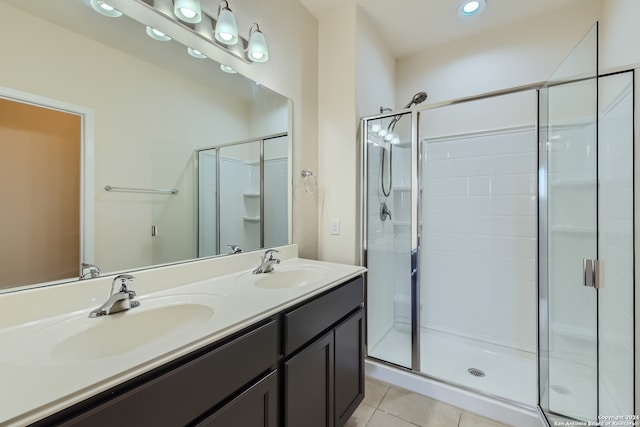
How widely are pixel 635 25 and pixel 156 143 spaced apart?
7.93 feet

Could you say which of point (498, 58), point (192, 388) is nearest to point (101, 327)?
point (192, 388)

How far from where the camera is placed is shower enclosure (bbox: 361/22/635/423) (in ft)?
4.50

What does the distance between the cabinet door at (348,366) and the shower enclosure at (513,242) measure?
1.97ft

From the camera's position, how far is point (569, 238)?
4.69ft

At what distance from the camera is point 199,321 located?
1004 mm

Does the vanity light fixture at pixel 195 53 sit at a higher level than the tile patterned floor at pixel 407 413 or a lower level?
higher

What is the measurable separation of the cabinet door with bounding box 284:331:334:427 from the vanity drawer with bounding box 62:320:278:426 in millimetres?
165

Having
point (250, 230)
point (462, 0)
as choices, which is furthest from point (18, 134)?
point (462, 0)

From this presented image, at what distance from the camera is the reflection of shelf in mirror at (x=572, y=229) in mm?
1286

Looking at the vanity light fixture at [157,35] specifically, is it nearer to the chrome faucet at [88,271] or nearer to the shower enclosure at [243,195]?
the shower enclosure at [243,195]

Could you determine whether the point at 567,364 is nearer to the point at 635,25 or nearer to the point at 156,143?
the point at 635,25

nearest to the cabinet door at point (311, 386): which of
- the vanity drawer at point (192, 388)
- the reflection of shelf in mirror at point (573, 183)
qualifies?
the vanity drawer at point (192, 388)

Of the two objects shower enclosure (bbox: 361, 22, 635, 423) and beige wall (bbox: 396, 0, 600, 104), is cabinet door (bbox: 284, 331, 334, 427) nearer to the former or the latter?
shower enclosure (bbox: 361, 22, 635, 423)

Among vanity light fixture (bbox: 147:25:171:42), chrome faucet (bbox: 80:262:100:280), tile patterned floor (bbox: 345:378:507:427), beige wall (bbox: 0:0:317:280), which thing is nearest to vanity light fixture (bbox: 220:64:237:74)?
beige wall (bbox: 0:0:317:280)
